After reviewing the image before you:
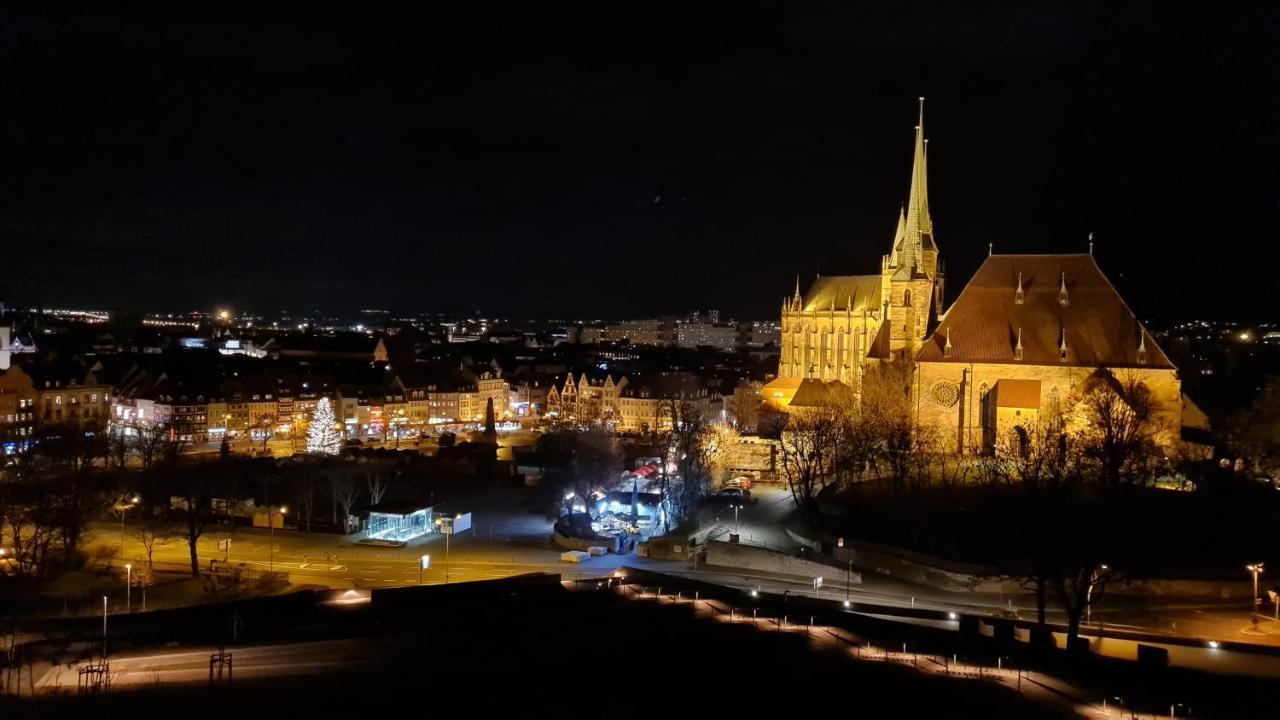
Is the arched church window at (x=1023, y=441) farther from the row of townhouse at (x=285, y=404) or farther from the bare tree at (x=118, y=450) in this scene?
the row of townhouse at (x=285, y=404)

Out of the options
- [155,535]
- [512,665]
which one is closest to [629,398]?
[155,535]

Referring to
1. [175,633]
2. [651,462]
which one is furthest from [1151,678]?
[651,462]

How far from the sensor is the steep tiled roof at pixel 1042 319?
159 ft

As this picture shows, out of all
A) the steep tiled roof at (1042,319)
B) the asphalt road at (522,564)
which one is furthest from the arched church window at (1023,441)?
the asphalt road at (522,564)

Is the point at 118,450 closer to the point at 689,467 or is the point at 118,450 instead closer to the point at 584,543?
the point at 584,543

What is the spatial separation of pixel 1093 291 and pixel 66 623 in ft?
154

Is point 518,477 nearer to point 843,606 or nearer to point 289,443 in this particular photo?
point 289,443

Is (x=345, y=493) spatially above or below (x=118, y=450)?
below

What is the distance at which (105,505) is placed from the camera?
4488 cm

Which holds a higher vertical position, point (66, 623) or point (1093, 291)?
point (1093, 291)

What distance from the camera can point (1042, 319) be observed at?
1971 inches

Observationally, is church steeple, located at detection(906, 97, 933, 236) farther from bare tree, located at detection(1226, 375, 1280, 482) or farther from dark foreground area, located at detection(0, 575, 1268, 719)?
dark foreground area, located at detection(0, 575, 1268, 719)

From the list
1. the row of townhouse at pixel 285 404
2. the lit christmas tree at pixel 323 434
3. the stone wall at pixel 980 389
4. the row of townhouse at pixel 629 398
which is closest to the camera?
the stone wall at pixel 980 389

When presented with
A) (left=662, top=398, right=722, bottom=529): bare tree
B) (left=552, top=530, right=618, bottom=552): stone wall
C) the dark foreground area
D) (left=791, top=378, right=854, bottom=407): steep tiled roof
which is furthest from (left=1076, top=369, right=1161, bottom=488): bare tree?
(left=552, top=530, right=618, bottom=552): stone wall
